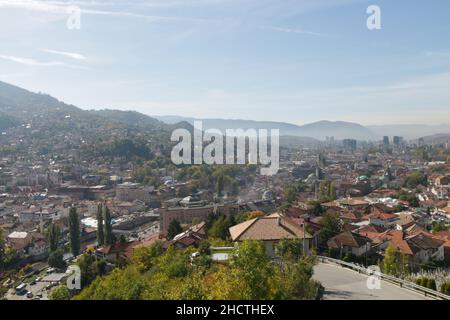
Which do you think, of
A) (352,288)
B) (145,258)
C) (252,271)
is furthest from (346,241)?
(252,271)

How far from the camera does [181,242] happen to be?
17641 millimetres

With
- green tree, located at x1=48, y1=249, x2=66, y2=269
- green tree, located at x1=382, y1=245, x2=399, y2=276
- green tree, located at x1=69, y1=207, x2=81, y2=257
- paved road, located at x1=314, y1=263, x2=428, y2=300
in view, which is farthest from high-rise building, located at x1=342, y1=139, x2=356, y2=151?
paved road, located at x1=314, y1=263, x2=428, y2=300

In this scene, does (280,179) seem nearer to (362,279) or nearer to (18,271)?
(18,271)

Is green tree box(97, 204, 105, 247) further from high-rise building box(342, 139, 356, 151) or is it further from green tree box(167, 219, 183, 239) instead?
high-rise building box(342, 139, 356, 151)

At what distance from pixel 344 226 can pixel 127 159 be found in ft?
180

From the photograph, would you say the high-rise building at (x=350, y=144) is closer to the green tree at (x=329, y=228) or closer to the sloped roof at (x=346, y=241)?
the green tree at (x=329, y=228)

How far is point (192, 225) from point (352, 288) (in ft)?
55.9

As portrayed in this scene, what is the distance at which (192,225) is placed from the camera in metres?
26.5

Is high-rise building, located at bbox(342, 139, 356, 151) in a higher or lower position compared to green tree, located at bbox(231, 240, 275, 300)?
higher

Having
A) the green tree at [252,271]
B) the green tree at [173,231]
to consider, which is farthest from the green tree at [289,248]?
the green tree at [173,231]

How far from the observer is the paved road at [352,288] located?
9.39m

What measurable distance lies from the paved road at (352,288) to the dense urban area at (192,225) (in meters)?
0.53

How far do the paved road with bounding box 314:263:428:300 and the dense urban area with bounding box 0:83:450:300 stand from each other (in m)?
0.53

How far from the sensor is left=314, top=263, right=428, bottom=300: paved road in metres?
9.39
